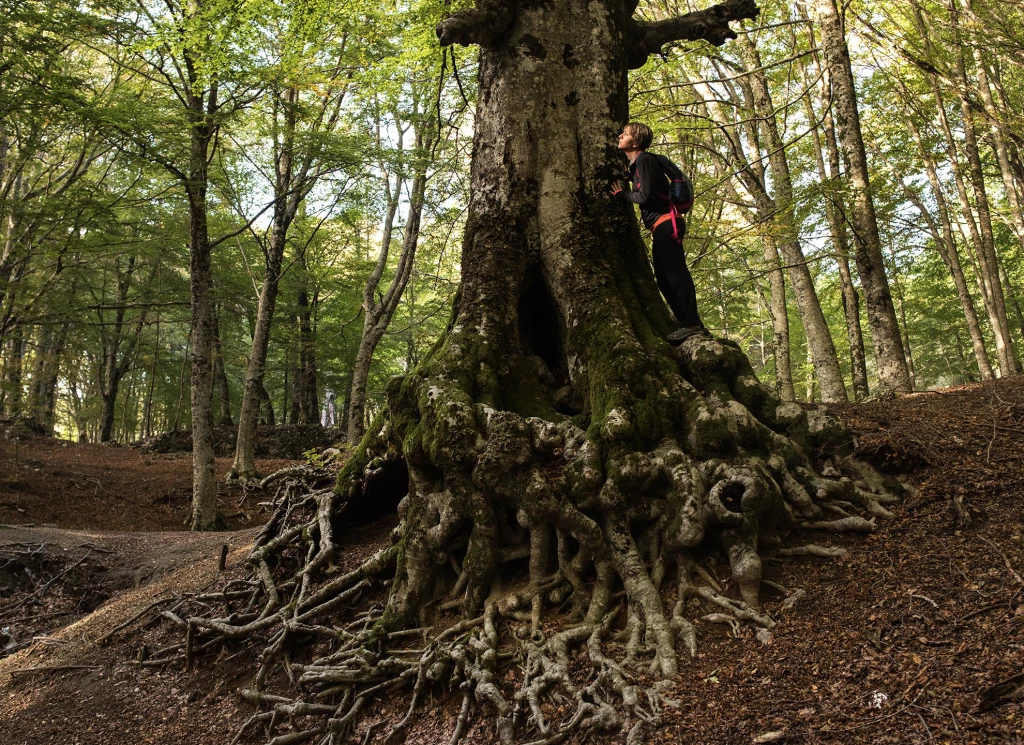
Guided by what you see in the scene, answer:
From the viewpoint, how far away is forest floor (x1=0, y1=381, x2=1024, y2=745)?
247cm

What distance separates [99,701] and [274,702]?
1.92 m

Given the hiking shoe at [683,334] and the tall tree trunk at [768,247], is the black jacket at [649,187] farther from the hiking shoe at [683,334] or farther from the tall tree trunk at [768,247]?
the tall tree trunk at [768,247]

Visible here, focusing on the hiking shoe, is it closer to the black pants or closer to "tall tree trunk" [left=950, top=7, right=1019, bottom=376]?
the black pants

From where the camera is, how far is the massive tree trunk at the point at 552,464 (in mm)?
3467

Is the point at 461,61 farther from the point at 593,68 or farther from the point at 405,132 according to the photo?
the point at 593,68

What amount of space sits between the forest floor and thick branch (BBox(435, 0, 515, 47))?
14.6 ft

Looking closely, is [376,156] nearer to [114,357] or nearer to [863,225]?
[863,225]

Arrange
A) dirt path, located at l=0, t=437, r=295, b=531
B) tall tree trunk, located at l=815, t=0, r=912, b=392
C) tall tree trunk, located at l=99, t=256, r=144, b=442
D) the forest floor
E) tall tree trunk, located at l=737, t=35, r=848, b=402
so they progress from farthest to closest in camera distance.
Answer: tall tree trunk, located at l=99, t=256, r=144, b=442
tall tree trunk, located at l=737, t=35, r=848, b=402
dirt path, located at l=0, t=437, r=295, b=531
tall tree trunk, located at l=815, t=0, r=912, b=392
the forest floor

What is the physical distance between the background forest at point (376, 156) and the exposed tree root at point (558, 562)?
3.72m

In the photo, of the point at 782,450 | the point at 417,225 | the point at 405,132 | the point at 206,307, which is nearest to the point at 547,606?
the point at 782,450

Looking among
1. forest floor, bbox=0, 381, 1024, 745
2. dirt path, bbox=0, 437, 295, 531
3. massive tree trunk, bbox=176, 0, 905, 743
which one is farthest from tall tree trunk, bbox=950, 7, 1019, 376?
dirt path, bbox=0, 437, 295, 531

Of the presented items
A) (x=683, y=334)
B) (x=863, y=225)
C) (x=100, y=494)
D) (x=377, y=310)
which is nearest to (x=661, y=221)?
(x=683, y=334)

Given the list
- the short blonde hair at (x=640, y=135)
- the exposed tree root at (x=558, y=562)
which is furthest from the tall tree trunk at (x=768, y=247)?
the exposed tree root at (x=558, y=562)

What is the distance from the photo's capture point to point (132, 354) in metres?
23.9
